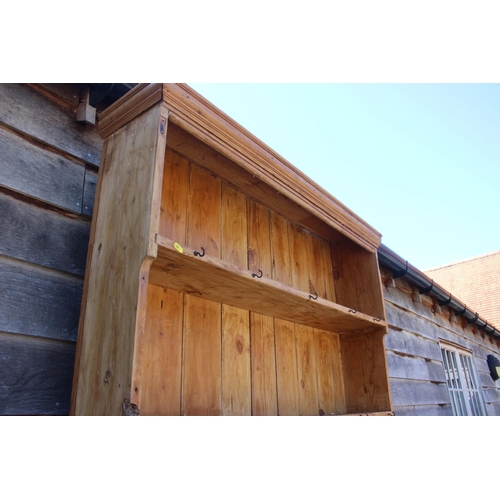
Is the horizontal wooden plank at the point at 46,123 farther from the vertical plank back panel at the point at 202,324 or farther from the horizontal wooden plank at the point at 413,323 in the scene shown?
the horizontal wooden plank at the point at 413,323

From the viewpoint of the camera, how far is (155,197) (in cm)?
110

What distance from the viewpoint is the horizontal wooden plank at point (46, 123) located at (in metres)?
1.32

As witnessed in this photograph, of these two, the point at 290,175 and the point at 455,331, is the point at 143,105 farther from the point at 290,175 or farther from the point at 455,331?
the point at 455,331

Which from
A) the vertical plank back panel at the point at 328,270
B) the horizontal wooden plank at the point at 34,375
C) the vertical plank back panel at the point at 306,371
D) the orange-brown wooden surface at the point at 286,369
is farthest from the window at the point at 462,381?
the horizontal wooden plank at the point at 34,375

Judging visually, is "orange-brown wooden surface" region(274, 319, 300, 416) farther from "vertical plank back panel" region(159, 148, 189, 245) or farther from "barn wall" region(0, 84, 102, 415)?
"barn wall" region(0, 84, 102, 415)

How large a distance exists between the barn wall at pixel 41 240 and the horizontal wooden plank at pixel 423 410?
7.49 ft

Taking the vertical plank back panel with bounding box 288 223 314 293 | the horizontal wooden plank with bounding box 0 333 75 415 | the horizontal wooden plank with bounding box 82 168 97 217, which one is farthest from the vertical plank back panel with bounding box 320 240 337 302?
the horizontal wooden plank with bounding box 0 333 75 415

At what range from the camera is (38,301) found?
1.22 m

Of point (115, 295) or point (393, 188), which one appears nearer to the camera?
point (115, 295)

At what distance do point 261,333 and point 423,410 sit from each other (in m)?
2.18

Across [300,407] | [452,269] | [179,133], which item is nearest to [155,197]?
[179,133]

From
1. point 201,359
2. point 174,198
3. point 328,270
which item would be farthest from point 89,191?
point 328,270

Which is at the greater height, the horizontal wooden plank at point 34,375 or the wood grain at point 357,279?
the wood grain at point 357,279

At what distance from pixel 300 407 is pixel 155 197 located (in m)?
1.29
